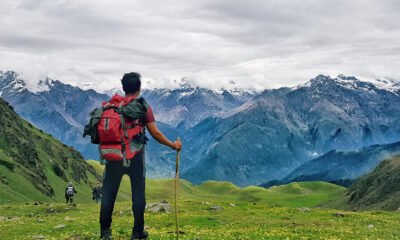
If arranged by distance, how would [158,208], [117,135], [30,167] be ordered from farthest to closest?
[30,167] < [158,208] < [117,135]

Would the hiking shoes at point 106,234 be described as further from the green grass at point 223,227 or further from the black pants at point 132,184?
the green grass at point 223,227

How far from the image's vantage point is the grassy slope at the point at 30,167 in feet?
265

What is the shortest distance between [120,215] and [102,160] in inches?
756

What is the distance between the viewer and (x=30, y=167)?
103500 mm

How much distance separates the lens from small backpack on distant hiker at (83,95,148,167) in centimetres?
1365

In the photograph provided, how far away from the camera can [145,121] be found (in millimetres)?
14414

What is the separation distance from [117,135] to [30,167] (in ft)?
333

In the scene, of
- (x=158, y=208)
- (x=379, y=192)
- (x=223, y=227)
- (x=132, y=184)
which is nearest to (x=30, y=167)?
(x=158, y=208)

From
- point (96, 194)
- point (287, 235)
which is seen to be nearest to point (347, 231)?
point (287, 235)

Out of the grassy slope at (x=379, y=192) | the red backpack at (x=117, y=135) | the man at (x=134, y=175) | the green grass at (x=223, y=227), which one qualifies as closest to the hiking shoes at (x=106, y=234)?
the man at (x=134, y=175)

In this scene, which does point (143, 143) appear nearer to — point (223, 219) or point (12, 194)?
point (223, 219)

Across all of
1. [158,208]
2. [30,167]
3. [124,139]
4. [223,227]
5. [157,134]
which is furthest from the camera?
[30,167]

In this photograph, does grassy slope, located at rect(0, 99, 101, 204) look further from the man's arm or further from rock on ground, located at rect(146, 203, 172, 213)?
the man's arm

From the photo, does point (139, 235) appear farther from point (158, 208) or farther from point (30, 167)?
point (30, 167)
